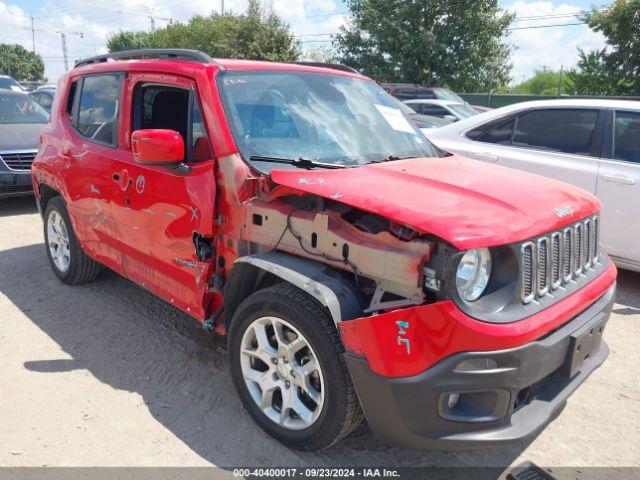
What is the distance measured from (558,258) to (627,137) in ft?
10.8

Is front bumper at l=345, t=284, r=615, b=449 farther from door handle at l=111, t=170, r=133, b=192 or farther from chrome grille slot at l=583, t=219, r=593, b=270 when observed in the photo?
door handle at l=111, t=170, r=133, b=192

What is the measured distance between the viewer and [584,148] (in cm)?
539

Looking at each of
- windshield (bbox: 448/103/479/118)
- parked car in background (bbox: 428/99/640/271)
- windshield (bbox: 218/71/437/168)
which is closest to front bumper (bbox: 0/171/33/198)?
windshield (bbox: 218/71/437/168)

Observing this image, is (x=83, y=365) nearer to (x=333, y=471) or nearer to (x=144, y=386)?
(x=144, y=386)

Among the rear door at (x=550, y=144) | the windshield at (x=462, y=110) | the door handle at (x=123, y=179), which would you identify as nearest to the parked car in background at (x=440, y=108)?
the windshield at (x=462, y=110)

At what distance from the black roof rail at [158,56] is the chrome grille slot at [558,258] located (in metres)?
2.14

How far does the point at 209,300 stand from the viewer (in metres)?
3.35

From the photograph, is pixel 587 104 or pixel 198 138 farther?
pixel 587 104

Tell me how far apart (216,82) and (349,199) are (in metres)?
1.33

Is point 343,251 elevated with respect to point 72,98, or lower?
lower

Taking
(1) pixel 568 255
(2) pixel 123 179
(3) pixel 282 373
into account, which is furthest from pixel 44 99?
(1) pixel 568 255

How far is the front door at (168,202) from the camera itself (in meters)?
3.28

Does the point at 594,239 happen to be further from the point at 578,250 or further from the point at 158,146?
the point at 158,146

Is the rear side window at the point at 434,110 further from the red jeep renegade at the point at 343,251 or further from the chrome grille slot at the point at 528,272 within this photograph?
the chrome grille slot at the point at 528,272
